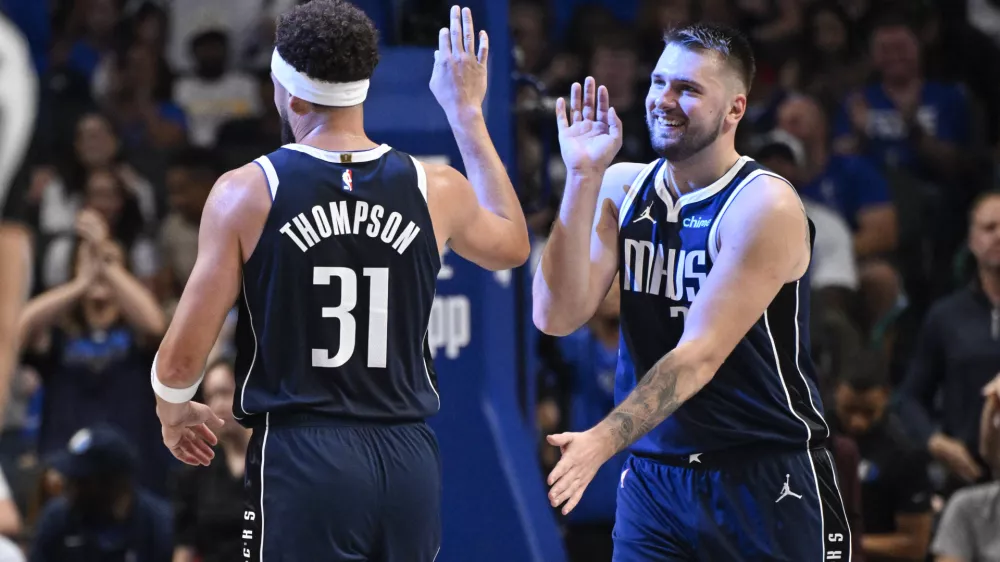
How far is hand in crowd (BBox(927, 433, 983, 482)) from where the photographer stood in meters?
7.07

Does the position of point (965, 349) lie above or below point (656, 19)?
below

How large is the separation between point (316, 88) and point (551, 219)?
13.8ft

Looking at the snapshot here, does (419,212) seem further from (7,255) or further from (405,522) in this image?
(7,255)

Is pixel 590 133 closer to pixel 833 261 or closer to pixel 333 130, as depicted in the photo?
pixel 333 130

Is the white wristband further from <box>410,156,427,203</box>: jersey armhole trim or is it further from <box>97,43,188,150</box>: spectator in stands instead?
<box>97,43,188,150</box>: spectator in stands

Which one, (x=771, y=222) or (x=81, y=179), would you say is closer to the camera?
(x=771, y=222)

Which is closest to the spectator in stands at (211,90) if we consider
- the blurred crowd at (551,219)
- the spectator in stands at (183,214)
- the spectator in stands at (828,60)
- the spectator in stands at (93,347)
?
the blurred crowd at (551,219)

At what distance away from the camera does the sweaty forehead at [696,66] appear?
182 inches

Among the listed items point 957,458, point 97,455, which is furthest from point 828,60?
point 97,455

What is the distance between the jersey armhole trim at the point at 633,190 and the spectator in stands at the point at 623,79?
4.89 m

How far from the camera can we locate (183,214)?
9453 mm

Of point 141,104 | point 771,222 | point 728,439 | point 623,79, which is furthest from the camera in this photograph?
point 141,104

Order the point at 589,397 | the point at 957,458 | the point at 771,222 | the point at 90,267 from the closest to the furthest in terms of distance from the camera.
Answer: the point at 771,222
the point at 957,458
the point at 90,267
the point at 589,397

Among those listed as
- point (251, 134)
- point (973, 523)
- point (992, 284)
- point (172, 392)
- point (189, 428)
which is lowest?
point (973, 523)
